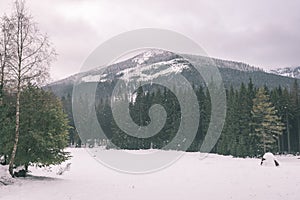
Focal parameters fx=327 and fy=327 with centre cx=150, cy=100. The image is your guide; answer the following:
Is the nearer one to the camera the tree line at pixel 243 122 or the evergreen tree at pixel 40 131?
the evergreen tree at pixel 40 131

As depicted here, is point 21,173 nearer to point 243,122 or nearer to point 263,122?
point 263,122

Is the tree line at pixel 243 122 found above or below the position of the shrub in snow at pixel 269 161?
above

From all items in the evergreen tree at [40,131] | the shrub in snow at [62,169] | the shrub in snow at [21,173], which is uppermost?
the evergreen tree at [40,131]

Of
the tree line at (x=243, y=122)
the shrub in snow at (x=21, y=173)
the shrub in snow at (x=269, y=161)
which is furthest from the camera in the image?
the tree line at (x=243, y=122)

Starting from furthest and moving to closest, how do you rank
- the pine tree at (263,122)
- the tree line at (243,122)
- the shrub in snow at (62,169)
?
the tree line at (243,122) < the pine tree at (263,122) < the shrub in snow at (62,169)

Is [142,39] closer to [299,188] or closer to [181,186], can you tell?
[181,186]

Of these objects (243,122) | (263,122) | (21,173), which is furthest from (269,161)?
(243,122)

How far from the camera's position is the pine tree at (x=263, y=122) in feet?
166

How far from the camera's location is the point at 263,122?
51312 millimetres

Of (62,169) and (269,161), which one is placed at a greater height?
(269,161)

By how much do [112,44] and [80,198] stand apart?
52.5 ft

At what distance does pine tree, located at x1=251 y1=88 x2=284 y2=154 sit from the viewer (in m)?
50.7

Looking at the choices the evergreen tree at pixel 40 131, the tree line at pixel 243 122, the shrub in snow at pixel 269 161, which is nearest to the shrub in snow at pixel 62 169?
the evergreen tree at pixel 40 131

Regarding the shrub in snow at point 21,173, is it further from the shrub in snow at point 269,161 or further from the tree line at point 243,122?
the tree line at point 243,122
